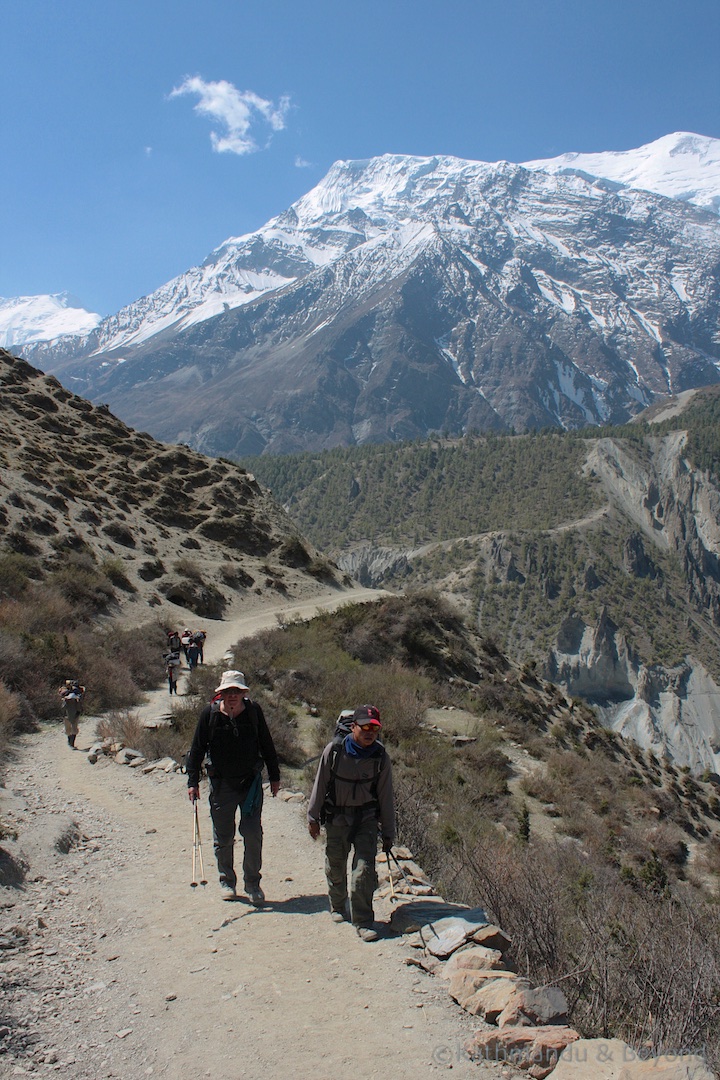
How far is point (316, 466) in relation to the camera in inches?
7761

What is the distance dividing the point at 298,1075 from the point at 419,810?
4.77m

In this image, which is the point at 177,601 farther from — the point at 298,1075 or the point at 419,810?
the point at 298,1075

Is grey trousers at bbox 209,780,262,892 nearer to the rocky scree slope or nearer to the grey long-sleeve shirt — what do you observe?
the grey long-sleeve shirt

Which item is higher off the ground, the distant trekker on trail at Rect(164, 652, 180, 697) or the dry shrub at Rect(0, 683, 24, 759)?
the dry shrub at Rect(0, 683, 24, 759)

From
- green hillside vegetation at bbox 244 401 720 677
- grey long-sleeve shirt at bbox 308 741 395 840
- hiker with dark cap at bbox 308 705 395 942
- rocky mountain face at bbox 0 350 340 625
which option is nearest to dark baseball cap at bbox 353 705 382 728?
hiker with dark cap at bbox 308 705 395 942

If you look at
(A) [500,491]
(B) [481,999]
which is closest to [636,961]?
(B) [481,999]

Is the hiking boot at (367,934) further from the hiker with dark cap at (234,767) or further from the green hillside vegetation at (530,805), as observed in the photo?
the hiker with dark cap at (234,767)

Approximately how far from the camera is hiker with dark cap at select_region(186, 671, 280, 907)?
6.14 m

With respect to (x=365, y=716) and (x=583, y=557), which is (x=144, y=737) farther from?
(x=583, y=557)

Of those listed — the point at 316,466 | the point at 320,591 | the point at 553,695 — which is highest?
the point at 316,466

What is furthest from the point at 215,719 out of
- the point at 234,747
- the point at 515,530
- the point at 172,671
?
the point at 515,530

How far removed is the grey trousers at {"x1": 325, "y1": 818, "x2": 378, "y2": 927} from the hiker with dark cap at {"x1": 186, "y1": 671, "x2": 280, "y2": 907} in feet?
2.49

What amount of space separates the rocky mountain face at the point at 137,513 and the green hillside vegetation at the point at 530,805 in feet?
31.1

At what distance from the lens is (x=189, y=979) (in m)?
4.94
